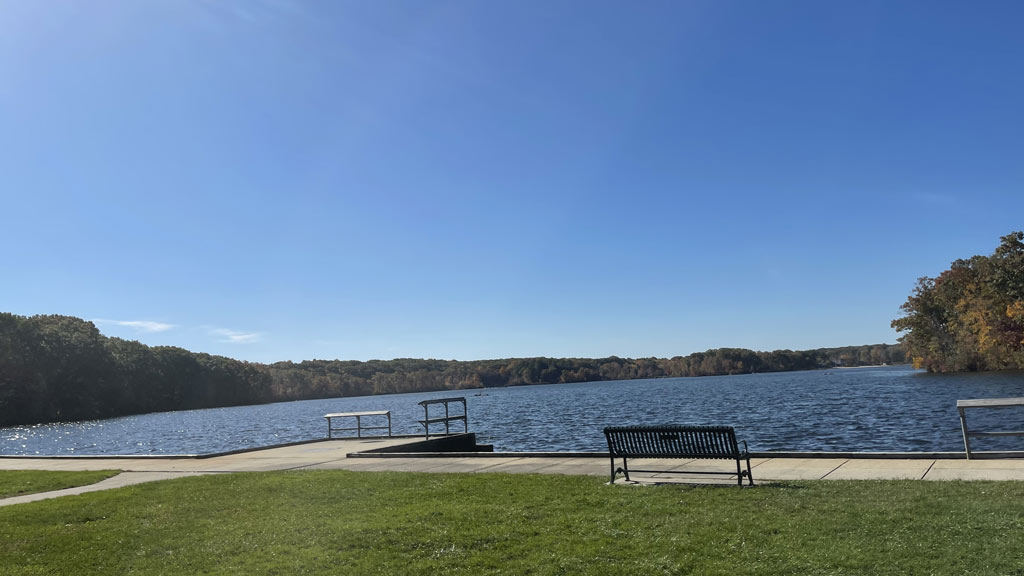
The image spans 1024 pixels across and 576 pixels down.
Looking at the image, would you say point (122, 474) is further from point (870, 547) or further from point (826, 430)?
point (826, 430)

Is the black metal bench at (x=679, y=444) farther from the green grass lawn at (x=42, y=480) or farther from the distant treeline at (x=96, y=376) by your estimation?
the distant treeline at (x=96, y=376)

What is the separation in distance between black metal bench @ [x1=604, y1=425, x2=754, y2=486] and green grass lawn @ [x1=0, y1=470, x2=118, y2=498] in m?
11.8

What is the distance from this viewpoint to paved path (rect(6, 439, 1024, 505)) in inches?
425

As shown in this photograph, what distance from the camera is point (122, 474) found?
16.9 meters

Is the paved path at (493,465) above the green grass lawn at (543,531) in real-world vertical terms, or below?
below

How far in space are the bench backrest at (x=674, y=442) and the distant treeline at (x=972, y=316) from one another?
79.4 m

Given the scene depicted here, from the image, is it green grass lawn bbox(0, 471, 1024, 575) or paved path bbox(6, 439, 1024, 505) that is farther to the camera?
paved path bbox(6, 439, 1024, 505)

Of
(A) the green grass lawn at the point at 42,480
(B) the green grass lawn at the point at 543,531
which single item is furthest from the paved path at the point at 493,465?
(B) the green grass lawn at the point at 543,531

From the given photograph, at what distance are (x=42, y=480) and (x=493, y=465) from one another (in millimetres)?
10358

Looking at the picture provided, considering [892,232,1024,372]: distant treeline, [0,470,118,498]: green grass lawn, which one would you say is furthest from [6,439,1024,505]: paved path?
[892,232,1024,372]: distant treeline

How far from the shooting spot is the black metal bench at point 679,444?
34.4 feet

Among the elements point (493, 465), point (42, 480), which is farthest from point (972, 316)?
point (42, 480)

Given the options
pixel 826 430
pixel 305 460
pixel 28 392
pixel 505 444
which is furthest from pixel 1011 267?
pixel 28 392

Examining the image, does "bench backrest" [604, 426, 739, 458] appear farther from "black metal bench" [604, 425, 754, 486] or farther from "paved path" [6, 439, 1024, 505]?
"paved path" [6, 439, 1024, 505]
